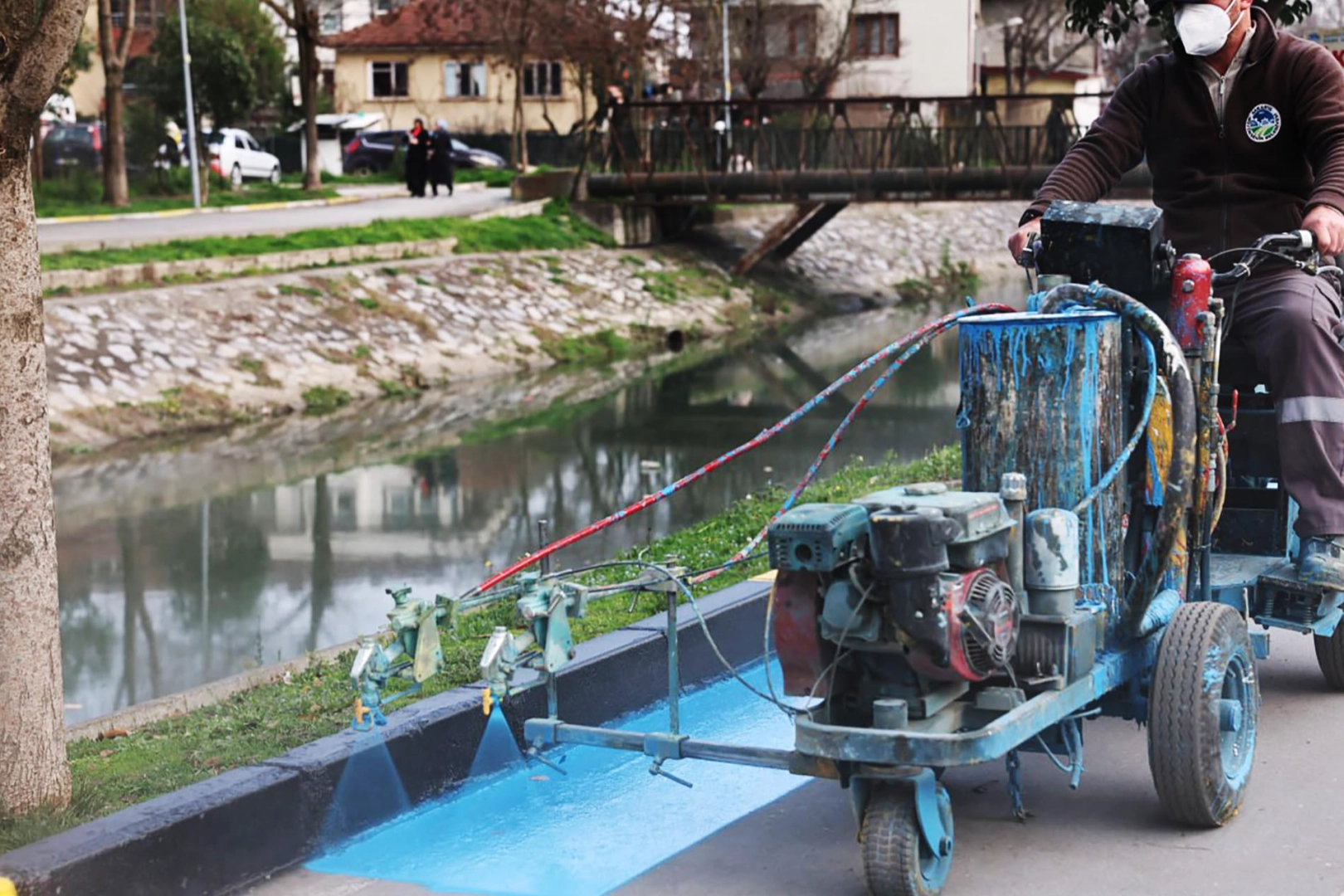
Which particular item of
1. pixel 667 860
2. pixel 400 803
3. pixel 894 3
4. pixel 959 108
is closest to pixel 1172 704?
pixel 667 860

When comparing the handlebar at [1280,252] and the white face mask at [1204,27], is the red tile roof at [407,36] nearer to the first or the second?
the white face mask at [1204,27]

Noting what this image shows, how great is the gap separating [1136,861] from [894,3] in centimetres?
5521

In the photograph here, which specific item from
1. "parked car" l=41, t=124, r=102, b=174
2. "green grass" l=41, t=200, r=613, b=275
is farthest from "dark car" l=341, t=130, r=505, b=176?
"green grass" l=41, t=200, r=613, b=275

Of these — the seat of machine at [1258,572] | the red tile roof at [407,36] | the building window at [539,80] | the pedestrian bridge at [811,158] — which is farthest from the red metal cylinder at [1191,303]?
the building window at [539,80]

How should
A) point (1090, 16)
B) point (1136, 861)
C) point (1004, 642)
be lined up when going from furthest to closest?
point (1090, 16)
point (1136, 861)
point (1004, 642)

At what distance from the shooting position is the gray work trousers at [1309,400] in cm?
571

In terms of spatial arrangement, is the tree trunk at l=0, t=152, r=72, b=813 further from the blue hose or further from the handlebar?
the handlebar

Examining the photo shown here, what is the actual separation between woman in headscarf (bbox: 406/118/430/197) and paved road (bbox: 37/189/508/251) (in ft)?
1.18

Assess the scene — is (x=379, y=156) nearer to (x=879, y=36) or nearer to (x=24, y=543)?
(x=879, y=36)

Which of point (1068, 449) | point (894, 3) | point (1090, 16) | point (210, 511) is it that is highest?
point (894, 3)

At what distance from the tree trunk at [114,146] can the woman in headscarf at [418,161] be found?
6078 mm

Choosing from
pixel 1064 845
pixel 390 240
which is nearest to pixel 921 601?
pixel 1064 845

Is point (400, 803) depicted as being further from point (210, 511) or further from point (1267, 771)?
point (210, 511)

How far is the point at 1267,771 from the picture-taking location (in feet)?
18.4
